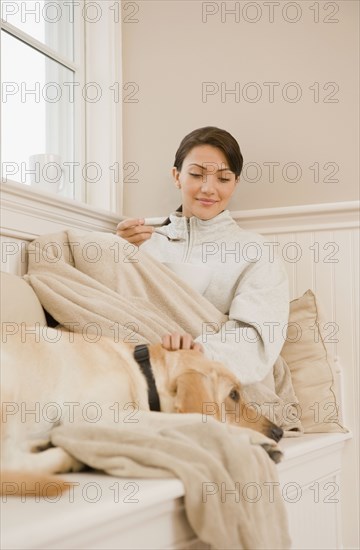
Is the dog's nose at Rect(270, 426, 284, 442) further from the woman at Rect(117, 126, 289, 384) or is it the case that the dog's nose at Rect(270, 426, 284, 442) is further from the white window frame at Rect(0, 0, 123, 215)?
the white window frame at Rect(0, 0, 123, 215)

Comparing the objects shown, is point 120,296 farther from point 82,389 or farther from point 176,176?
point 176,176

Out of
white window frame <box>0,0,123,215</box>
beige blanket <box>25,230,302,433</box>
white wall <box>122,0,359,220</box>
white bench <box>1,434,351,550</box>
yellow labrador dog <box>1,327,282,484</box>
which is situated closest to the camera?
white bench <box>1,434,351,550</box>

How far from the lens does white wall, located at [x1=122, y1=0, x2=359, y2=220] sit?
240 cm

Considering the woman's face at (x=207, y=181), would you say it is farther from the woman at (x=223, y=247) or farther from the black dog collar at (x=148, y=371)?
the black dog collar at (x=148, y=371)

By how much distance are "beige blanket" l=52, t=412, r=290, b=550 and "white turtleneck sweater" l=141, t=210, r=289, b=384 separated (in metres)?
0.60

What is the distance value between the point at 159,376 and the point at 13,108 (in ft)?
4.07

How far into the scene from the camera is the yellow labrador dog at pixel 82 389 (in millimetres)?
1235

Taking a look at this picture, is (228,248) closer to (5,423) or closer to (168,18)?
(168,18)

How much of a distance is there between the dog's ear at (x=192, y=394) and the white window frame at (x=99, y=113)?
53.2 inches

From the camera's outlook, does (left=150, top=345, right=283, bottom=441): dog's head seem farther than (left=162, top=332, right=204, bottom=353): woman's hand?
No

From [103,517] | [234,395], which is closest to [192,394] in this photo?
[234,395]

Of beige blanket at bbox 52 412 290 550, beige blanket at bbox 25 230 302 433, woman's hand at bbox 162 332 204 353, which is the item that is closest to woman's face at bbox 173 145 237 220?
beige blanket at bbox 25 230 302 433

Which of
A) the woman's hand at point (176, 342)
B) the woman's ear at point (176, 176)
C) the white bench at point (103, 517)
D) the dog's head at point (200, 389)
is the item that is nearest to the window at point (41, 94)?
the woman's ear at point (176, 176)

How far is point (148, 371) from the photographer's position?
142 centimetres
